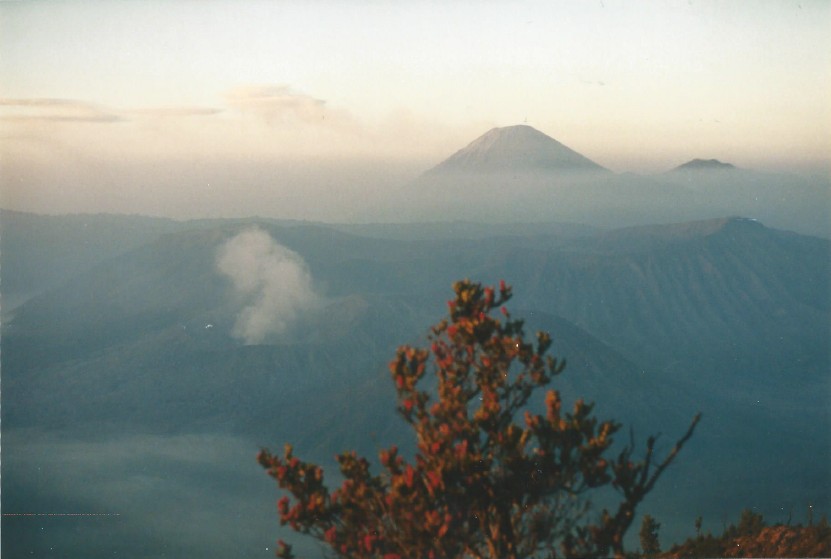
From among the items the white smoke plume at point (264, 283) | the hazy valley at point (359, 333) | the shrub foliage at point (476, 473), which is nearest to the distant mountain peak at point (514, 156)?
the hazy valley at point (359, 333)

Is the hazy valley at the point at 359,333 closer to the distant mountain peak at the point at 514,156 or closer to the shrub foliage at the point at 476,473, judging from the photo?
the distant mountain peak at the point at 514,156

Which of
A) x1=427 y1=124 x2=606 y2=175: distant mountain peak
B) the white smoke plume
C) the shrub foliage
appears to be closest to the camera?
the shrub foliage

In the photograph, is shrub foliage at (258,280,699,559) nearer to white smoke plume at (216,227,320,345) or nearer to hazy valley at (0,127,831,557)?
hazy valley at (0,127,831,557)

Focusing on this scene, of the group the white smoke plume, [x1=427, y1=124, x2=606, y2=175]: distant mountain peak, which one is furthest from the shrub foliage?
the white smoke plume

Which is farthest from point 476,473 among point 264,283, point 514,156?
point 264,283

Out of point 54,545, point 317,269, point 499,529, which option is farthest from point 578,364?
point 499,529

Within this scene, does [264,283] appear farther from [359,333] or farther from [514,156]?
[514,156]
